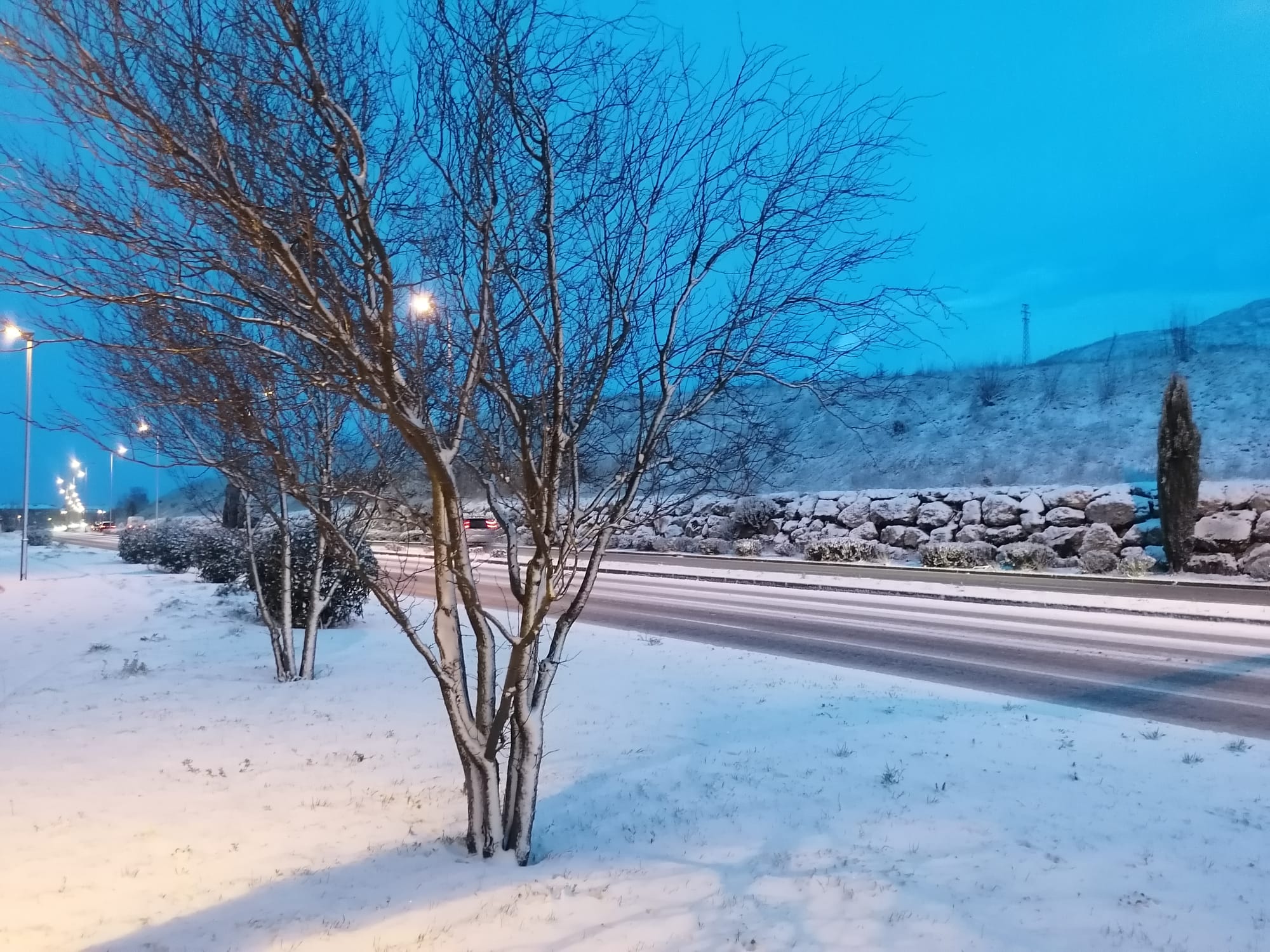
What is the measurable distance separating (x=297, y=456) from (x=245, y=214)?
15.8 feet

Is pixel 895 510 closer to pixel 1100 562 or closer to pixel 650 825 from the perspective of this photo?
pixel 1100 562

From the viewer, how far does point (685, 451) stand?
4852 millimetres

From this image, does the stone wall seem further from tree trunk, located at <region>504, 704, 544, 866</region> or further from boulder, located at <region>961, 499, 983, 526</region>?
tree trunk, located at <region>504, 704, 544, 866</region>

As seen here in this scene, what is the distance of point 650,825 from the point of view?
16.6ft

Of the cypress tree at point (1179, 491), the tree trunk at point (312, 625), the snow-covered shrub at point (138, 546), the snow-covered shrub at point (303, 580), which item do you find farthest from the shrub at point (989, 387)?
the tree trunk at point (312, 625)

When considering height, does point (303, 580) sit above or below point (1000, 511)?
below

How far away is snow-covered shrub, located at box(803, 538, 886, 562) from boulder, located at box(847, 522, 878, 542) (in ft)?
0.36

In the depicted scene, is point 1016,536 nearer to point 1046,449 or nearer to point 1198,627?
point 1198,627

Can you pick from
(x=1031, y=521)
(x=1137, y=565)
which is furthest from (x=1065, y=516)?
(x=1137, y=565)

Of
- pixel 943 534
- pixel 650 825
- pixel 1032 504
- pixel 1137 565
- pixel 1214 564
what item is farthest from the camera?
pixel 943 534

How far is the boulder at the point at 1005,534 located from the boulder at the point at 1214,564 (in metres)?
3.74

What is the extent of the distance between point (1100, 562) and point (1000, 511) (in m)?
3.11

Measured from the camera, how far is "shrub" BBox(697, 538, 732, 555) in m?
29.3

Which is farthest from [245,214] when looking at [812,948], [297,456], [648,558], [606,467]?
[648,558]
